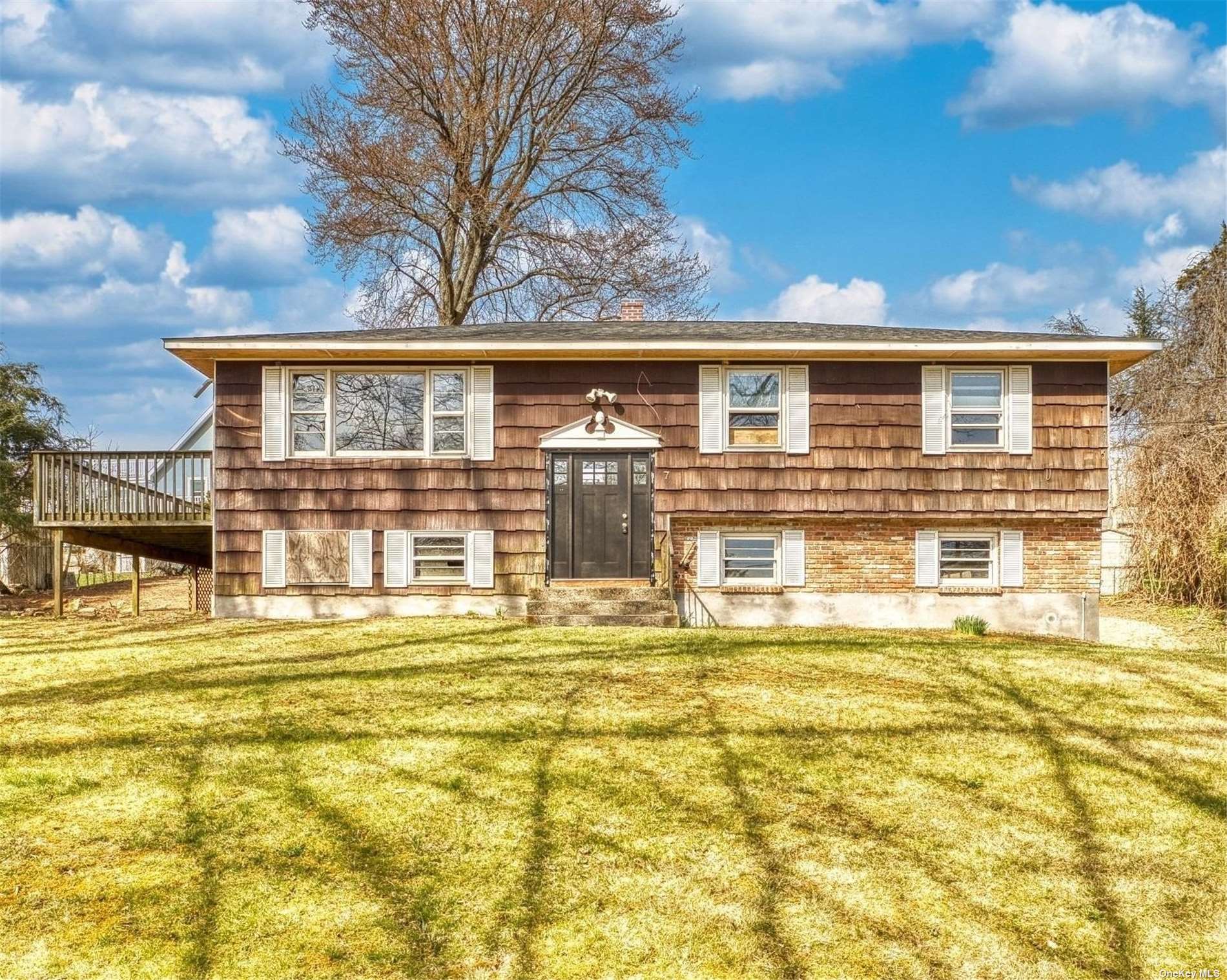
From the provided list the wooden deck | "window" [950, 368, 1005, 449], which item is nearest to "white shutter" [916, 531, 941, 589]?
"window" [950, 368, 1005, 449]

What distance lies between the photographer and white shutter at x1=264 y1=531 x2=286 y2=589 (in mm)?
13945

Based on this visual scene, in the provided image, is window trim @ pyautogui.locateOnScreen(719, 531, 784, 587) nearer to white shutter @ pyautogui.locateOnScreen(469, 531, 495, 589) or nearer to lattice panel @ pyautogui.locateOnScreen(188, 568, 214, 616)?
white shutter @ pyautogui.locateOnScreen(469, 531, 495, 589)

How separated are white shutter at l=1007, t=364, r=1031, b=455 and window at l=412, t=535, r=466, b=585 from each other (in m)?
8.08

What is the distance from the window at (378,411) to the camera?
14047mm

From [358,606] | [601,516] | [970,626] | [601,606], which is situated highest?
[601,516]

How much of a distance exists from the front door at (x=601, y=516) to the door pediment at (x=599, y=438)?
135 mm

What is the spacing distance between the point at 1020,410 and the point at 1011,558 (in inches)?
84.8

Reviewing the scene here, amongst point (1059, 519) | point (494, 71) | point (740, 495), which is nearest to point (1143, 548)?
point (1059, 519)

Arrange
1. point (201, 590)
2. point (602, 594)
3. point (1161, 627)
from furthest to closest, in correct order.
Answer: point (201, 590), point (1161, 627), point (602, 594)

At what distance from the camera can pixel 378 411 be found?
1412 centimetres

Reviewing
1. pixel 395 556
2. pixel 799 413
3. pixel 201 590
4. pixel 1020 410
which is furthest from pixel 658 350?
pixel 201 590

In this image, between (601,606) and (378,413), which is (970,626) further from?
(378,413)

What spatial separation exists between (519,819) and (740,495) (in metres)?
8.87

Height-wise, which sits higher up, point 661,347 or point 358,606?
point 661,347
